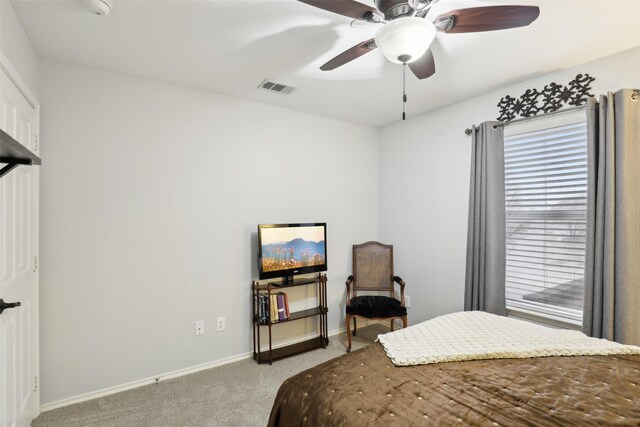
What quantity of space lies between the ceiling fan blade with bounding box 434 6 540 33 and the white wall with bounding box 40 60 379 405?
7.28 ft

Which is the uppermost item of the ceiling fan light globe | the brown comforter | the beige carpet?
the ceiling fan light globe

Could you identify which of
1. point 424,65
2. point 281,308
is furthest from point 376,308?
point 424,65

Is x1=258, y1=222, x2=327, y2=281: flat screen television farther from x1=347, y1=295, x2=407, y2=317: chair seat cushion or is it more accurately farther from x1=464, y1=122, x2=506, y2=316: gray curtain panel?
x1=464, y1=122, x2=506, y2=316: gray curtain panel

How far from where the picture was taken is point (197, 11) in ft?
6.16

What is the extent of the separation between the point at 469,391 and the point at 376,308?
6.47ft

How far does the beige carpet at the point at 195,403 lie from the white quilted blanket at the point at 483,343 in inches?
47.1

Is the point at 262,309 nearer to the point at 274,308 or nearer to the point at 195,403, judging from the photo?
the point at 274,308

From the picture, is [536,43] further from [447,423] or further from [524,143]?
[447,423]

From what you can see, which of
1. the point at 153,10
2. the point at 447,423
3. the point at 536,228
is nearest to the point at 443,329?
the point at 447,423

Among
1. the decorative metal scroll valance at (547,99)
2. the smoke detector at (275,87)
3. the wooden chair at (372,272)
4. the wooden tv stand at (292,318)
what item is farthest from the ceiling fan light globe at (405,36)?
the wooden chair at (372,272)

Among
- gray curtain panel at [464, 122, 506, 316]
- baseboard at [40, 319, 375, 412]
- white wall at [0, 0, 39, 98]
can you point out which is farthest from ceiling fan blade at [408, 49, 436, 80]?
baseboard at [40, 319, 375, 412]

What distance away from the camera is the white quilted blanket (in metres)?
1.71

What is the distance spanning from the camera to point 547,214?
2.76 metres

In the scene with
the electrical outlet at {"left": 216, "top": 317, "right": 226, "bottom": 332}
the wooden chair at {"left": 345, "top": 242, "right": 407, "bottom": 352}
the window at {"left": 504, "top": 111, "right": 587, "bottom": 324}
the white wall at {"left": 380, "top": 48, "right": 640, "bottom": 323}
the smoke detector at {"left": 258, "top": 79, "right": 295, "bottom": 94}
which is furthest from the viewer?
the wooden chair at {"left": 345, "top": 242, "right": 407, "bottom": 352}
